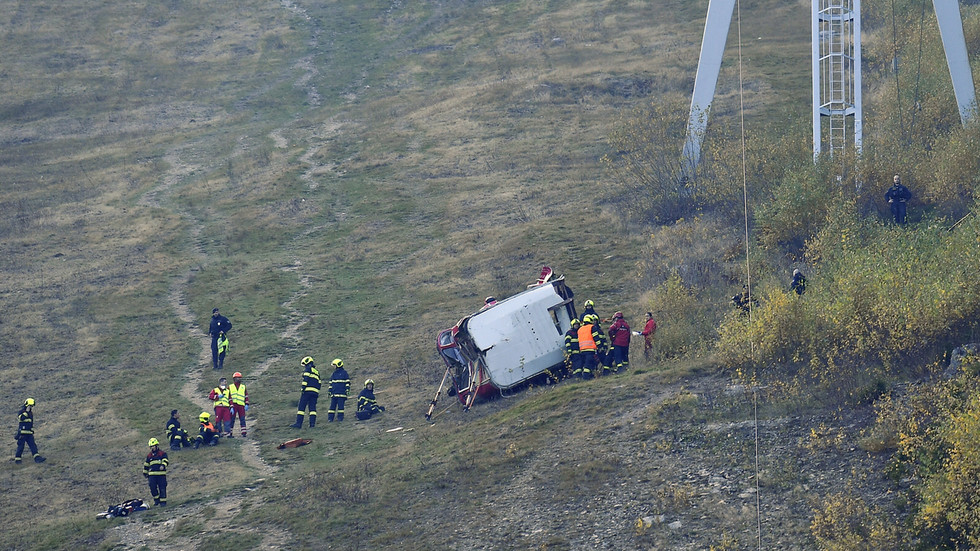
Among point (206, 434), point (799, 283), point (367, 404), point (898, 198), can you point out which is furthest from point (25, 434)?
point (898, 198)

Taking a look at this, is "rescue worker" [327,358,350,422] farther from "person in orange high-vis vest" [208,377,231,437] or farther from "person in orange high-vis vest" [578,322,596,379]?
"person in orange high-vis vest" [578,322,596,379]

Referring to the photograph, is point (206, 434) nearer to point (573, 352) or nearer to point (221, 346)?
point (221, 346)

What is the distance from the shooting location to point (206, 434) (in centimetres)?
2261

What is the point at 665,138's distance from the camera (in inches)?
1364

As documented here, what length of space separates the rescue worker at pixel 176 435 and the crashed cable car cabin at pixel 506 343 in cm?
599

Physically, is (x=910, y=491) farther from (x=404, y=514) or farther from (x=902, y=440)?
(x=404, y=514)

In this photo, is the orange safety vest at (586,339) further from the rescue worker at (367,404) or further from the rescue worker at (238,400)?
the rescue worker at (238,400)

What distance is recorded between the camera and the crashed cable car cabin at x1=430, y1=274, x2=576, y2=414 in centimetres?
2188

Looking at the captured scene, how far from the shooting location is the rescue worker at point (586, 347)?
71.5 feet

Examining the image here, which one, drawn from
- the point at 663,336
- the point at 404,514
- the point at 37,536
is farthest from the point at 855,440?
the point at 37,536

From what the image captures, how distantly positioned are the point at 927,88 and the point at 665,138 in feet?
30.7

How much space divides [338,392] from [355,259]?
549 inches

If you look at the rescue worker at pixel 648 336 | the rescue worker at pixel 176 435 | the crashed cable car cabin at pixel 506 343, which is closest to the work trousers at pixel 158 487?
the rescue worker at pixel 176 435

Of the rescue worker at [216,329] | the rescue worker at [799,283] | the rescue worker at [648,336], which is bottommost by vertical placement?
the rescue worker at [648,336]
